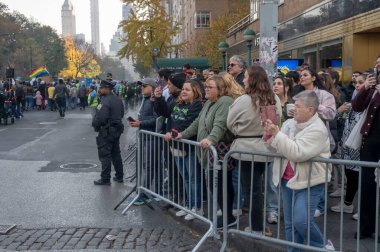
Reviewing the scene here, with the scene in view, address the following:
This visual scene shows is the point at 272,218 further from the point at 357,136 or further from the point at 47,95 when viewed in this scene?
the point at 47,95

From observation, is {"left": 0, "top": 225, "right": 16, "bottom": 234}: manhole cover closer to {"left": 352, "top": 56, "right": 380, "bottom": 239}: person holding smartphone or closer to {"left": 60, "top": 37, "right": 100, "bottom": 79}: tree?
{"left": 352, "top": 56, "right": 380, "bottom": 239}: person holding smartphone

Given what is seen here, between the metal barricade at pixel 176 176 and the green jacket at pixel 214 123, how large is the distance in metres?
0.14

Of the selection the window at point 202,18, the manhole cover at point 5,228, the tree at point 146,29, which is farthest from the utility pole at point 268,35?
the window at point 202,18

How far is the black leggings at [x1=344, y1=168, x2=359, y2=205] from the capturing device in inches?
235

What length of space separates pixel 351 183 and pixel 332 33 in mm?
11286

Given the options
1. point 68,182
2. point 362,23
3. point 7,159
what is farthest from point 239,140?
point 362,23

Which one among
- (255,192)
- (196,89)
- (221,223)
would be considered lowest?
(221,223)

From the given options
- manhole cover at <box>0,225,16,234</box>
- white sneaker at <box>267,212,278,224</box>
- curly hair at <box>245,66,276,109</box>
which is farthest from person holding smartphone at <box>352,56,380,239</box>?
manhole cover at <box>0,225,16,234</box>

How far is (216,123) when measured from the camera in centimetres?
550

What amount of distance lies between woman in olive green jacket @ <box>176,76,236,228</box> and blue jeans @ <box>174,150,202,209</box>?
1.04 feet

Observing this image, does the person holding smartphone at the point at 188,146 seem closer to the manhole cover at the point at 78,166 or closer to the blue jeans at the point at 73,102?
the manhole cover at the point at 78,166

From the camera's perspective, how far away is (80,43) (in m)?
104

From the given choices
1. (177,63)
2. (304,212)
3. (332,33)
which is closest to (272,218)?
(304,212)

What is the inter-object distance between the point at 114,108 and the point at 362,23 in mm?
8509
